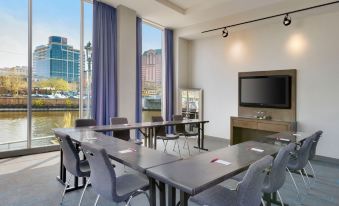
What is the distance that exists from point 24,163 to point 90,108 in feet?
5.74

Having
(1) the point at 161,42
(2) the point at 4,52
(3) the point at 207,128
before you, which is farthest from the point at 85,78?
(3) the point at 207,128

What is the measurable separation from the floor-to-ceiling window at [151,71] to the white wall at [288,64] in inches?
52.1

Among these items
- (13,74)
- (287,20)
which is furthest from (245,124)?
(13,74)

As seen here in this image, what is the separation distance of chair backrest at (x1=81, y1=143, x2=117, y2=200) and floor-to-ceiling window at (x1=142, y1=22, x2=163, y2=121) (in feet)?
15.1

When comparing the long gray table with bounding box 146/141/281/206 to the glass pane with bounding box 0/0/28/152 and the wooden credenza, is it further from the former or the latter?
the glass pane with bounding box 0/0/28/152

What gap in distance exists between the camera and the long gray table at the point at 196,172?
5.03ft

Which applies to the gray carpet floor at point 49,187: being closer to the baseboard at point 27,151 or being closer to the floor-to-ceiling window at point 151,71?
the baseboard at point 27,151

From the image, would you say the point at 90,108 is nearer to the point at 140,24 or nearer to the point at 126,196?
the point at 140,24

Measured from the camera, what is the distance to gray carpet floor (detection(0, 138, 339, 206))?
9.02 feet

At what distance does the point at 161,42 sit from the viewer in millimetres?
7109

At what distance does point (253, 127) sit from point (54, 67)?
4869 millimetres

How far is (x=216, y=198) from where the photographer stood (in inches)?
74.1

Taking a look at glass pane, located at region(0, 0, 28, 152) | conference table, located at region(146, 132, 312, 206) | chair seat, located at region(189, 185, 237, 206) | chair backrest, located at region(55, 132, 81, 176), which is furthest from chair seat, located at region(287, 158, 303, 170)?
glass pane, located at region(0, 0, 28, 152)

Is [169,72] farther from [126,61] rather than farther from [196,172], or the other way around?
[196,172]
